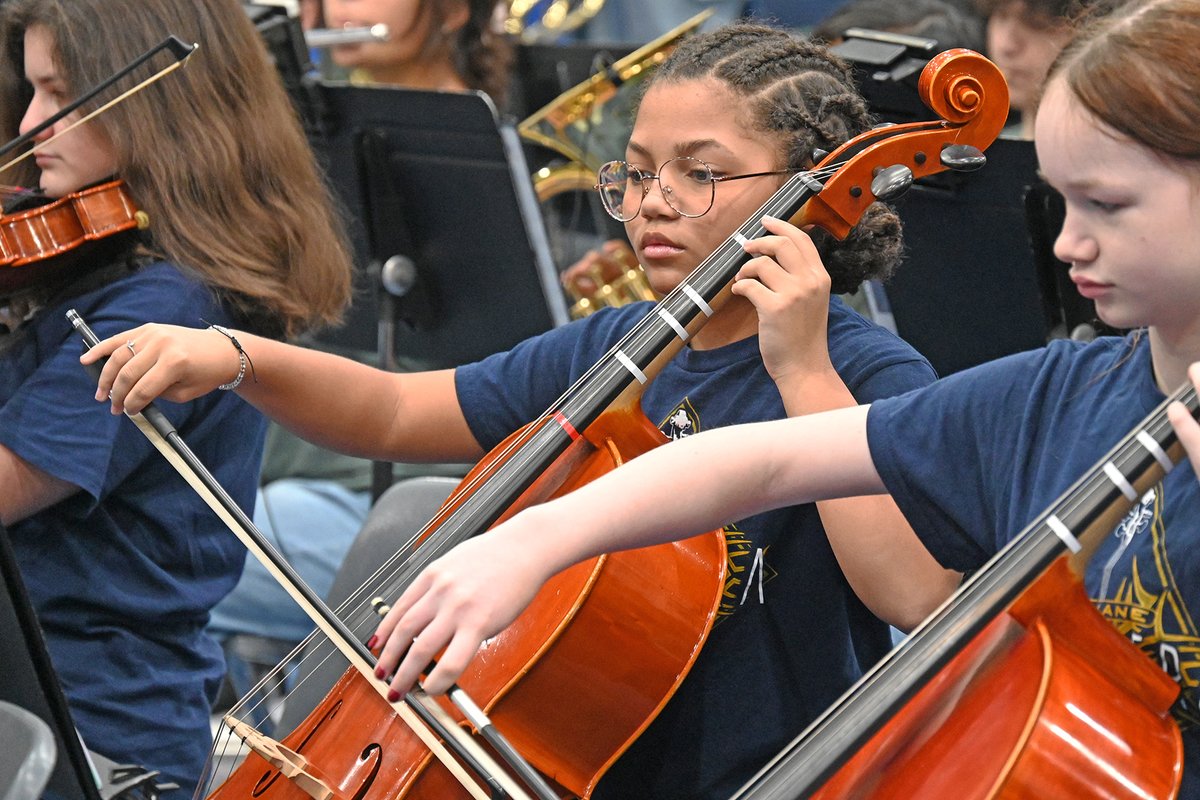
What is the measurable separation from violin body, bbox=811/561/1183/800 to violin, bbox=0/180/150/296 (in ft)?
3.48

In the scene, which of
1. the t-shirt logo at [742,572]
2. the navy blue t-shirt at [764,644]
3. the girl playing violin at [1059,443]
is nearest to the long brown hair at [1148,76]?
the girl playing violin at [1059,443]

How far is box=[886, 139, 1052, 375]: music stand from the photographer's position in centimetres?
179

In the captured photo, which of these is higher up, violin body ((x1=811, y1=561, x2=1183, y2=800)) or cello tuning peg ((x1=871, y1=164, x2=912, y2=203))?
cello tuning peg ((x1=871, y1=164, x2=912, y2=203))

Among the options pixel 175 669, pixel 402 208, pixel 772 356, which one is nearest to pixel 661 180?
pixel 772 356

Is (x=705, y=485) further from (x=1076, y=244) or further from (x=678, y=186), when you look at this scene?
(x=678, y=186)

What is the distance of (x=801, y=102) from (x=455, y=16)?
191 cm

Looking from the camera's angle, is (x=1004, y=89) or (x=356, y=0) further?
(x=356, y=0)

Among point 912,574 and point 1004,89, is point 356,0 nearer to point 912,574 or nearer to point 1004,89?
point 1004,89

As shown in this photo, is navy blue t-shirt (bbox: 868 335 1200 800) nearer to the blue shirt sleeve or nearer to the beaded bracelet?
the beaded bracelet

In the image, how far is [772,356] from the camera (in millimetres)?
1237

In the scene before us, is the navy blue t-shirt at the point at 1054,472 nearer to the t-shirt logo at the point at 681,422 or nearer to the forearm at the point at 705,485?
the forearm at the point at 705,485

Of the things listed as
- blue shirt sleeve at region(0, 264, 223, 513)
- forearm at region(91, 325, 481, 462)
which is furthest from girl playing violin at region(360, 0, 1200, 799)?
blue shirt sleeve at region(0, 264, 223, 513)

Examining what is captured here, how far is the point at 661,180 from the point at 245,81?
644 mm

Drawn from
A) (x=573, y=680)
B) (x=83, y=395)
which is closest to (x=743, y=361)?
(x=573, y=680)
